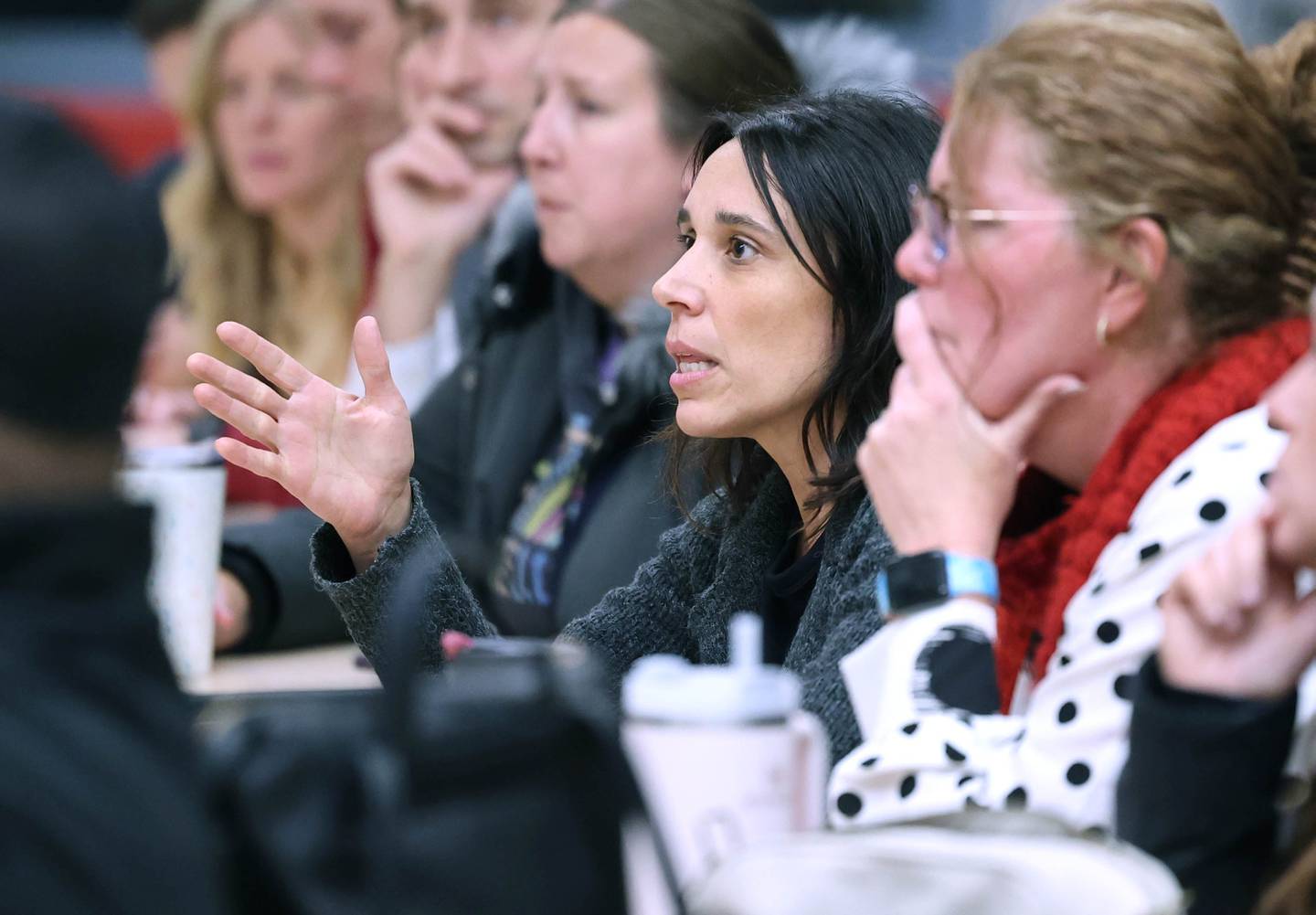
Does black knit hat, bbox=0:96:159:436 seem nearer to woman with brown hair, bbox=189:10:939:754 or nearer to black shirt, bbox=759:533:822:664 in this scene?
woman with brown hair, bbox=189:10:939:754

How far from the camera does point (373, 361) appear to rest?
1819 mm

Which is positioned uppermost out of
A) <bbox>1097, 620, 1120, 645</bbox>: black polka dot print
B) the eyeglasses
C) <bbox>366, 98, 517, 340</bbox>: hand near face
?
the eyeglasses

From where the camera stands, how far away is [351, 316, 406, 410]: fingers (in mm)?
1801

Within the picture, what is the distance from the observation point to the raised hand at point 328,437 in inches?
70.2

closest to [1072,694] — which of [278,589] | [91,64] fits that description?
[278,589]

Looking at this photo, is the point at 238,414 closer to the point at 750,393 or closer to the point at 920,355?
the point at 750,393

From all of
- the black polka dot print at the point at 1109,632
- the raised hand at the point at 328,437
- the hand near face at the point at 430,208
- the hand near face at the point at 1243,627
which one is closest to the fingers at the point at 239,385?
the raised hand at the point at 328,437

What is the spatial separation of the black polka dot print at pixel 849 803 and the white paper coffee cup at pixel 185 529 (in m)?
1.12

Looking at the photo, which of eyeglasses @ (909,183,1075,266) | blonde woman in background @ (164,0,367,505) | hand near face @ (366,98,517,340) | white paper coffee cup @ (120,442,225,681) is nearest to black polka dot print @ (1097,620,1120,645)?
eyeglasses @ (909,183,1075,266)

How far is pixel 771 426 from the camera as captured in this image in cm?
191

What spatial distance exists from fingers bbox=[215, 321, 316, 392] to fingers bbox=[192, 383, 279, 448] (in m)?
0.04

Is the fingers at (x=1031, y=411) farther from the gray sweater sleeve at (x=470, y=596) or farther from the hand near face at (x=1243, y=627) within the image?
the gray sweater sleeve at (x=470, y=596)

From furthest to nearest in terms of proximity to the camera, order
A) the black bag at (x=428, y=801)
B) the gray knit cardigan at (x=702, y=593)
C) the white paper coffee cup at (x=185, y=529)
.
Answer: the white paper coffee cup at (x=185, y=529) < the gray knit cardigan at (x=702, y=593) < the black bag at (x=428, y=801)

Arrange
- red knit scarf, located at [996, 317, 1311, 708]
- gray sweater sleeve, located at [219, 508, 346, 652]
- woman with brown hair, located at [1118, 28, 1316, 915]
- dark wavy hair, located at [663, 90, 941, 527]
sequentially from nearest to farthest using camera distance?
woman with brown hair, located at [1118, 28, 1316, 915]
red knit scarf, located at [996, 317, 1311, 708]
dark wavy hair, located at [663, 90, 941, 527]
gray sweater sleeve, located at [219, 508, 346, 652]
